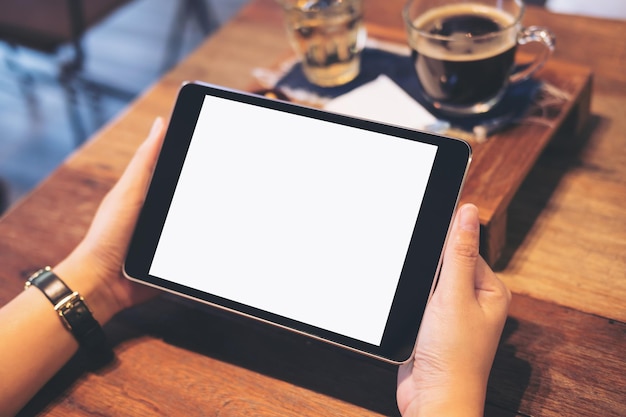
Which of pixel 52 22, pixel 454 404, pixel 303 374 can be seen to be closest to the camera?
pixel 454 404

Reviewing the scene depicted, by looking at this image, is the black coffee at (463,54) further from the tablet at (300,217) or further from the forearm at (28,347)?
the forearm at (28,347)

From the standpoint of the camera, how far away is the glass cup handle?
2.59 feet

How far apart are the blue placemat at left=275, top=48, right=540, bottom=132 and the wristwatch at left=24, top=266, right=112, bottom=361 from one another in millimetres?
436

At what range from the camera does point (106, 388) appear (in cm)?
69

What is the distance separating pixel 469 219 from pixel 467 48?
0.26m

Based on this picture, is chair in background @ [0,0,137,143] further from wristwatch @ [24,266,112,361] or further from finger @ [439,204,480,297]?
finger @ [439,204,480,297]

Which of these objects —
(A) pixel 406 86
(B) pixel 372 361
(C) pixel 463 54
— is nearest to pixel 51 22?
(A) pixel 406 86

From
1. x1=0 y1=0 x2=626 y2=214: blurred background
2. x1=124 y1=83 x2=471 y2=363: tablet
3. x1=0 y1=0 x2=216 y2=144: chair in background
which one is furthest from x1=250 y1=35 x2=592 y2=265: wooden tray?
x1=0 y1=0 x2=626 y2=214: blurred background

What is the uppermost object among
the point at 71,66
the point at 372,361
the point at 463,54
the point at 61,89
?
the point at 463,54

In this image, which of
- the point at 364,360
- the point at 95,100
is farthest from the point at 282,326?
the point at 95,100

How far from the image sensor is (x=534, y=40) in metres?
0.84

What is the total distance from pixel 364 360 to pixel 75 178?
1.78ft

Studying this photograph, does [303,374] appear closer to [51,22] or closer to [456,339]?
[456,339]

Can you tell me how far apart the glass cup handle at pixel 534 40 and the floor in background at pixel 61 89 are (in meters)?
1.50
